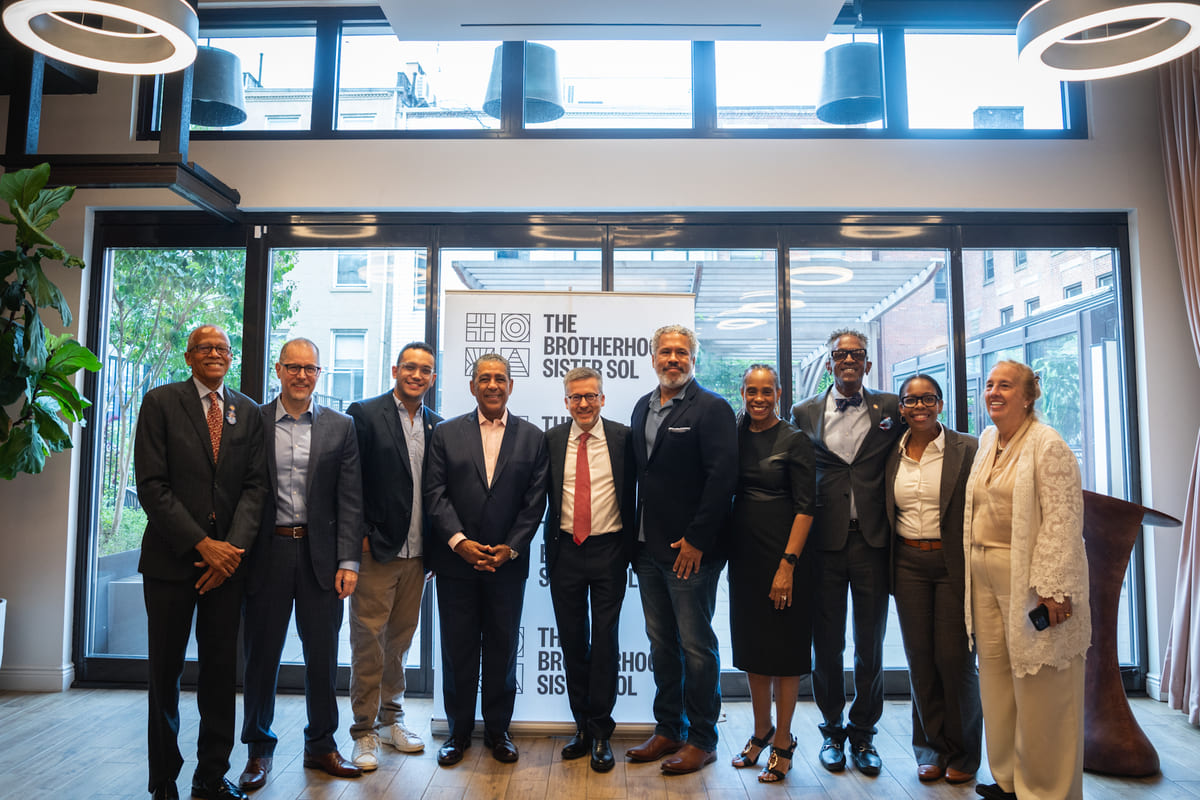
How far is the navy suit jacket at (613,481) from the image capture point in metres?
3.27

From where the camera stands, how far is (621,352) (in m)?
3.86

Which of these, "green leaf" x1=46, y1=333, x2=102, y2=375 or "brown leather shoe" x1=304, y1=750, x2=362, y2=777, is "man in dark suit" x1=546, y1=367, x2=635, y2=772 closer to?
"brown leather shoe" x1=304, y1=750, x2=362, y2=777

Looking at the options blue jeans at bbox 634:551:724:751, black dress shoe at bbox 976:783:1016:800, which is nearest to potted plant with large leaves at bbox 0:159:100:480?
blue jeans at bbox 634:551:724:751

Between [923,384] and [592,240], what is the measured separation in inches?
85.1

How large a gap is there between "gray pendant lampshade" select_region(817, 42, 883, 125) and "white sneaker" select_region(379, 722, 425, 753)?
13.4ft

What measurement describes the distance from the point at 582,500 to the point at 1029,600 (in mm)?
1755

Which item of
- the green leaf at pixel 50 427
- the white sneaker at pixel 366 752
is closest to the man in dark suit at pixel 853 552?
the white sneaker at pixel 366 752

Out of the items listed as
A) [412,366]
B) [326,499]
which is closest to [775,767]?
[326,499]

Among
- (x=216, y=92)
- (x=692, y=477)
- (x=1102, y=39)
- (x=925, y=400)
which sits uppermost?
(x=216, y=92)

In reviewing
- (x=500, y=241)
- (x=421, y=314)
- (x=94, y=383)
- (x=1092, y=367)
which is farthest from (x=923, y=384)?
(x=94, y=383)

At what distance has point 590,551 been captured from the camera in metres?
3.20

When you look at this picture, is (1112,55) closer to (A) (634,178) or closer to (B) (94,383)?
(A) (634,178)

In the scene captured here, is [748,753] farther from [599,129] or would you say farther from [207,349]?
[599,129]

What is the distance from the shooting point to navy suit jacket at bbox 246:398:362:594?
296 centimetres
